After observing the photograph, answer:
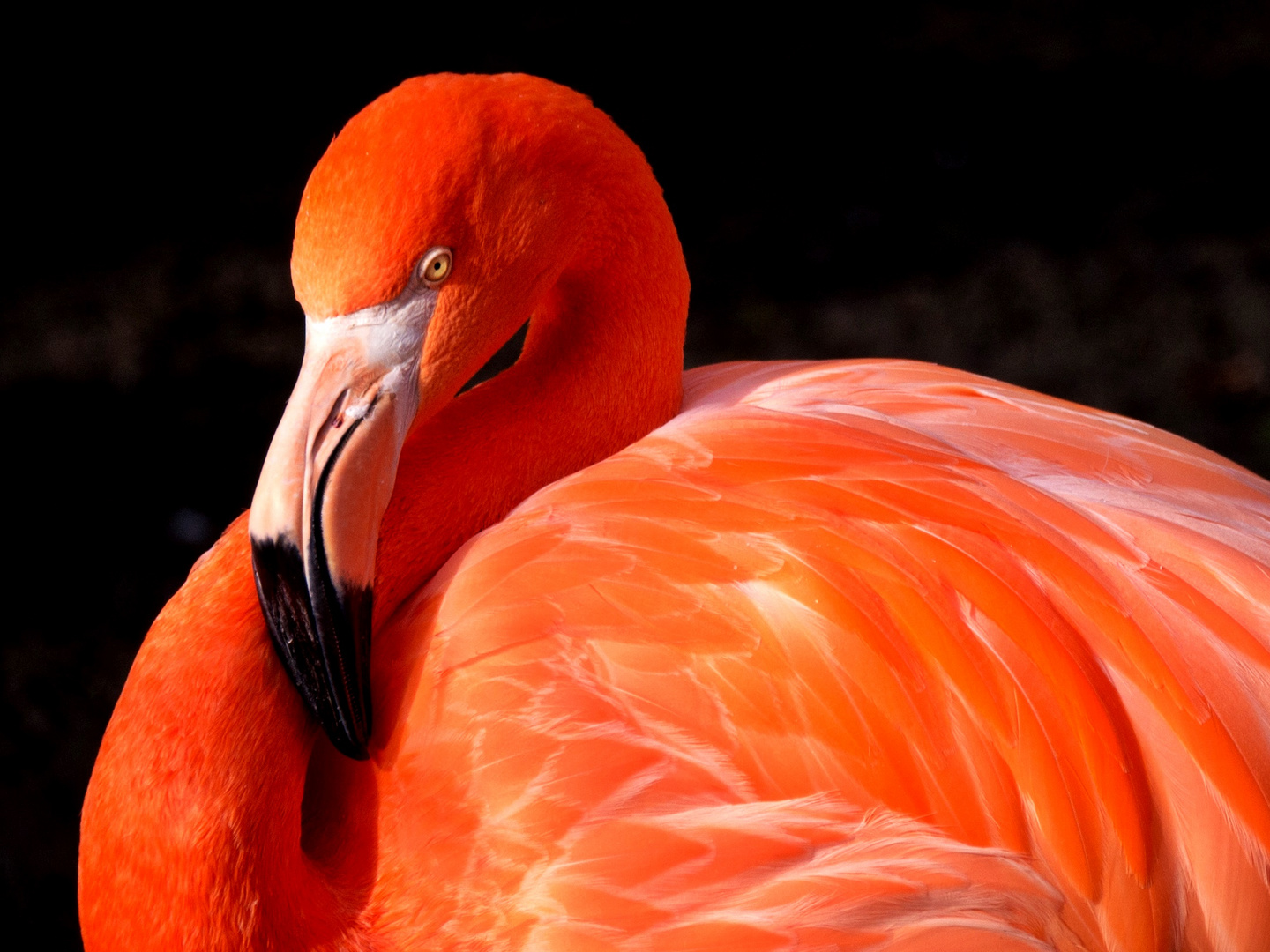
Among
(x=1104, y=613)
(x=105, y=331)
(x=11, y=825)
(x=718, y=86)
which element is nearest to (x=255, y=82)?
(x=105, y=331)

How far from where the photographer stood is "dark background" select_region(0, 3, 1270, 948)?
2.89 metres

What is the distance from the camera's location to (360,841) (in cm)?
124

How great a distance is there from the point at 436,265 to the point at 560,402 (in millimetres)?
282

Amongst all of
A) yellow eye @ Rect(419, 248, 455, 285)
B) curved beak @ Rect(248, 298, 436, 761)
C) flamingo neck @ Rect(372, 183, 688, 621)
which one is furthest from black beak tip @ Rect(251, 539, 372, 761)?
yellow eye @ Rect(419, 248, 455, 285)

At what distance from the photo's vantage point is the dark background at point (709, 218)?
2.89 meters

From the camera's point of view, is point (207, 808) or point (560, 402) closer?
point (207, 808)

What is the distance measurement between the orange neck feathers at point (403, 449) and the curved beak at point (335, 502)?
0.12 ft

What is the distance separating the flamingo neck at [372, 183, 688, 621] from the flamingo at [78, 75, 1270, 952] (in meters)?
0.01

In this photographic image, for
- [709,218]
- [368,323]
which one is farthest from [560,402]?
[709,218]

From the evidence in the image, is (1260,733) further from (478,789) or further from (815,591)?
(478,789)

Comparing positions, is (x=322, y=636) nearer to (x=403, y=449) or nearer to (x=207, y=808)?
(x=207, y=808)

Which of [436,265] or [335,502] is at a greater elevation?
[436,265]

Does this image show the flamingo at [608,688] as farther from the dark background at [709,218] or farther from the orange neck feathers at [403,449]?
the dark background at [709,218]

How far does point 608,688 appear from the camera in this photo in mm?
1203
